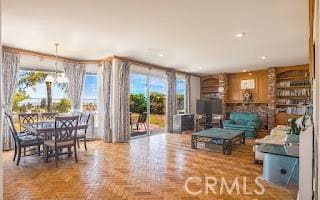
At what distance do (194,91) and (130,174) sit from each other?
7025 mm

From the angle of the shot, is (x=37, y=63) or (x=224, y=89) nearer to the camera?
(x=37, y=63)

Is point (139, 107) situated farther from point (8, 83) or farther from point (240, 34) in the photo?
point (240, 34)

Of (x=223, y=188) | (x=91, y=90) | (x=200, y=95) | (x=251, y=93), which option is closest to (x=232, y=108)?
(x=251, y=93)

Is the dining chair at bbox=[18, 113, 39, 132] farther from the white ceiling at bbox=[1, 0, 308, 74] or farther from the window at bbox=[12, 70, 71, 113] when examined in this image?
the white ceiling at bbox=[1, 0, 308, 74]

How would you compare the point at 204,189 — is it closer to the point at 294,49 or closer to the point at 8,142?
the point at 294,49

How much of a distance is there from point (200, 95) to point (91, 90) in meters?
5.51

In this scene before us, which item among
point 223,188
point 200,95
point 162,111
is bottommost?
point 223,188

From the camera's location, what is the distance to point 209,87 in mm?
10320

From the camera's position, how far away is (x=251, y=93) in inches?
345

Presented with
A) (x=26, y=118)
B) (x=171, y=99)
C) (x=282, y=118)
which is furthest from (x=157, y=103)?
(x=282, y=118)

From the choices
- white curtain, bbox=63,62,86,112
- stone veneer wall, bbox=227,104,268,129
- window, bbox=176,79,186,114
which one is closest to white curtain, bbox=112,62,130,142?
white curtain, bbox=63,62,86,112

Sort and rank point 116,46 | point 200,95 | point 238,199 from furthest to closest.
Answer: point 200,95 → point 116,46 → point 238,199

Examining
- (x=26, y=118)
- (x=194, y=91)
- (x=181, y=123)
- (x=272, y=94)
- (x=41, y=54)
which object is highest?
(x=41, y=54)

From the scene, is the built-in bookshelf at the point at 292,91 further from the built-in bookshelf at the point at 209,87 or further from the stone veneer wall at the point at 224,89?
the built-in bookshelf at the point at 209,87
